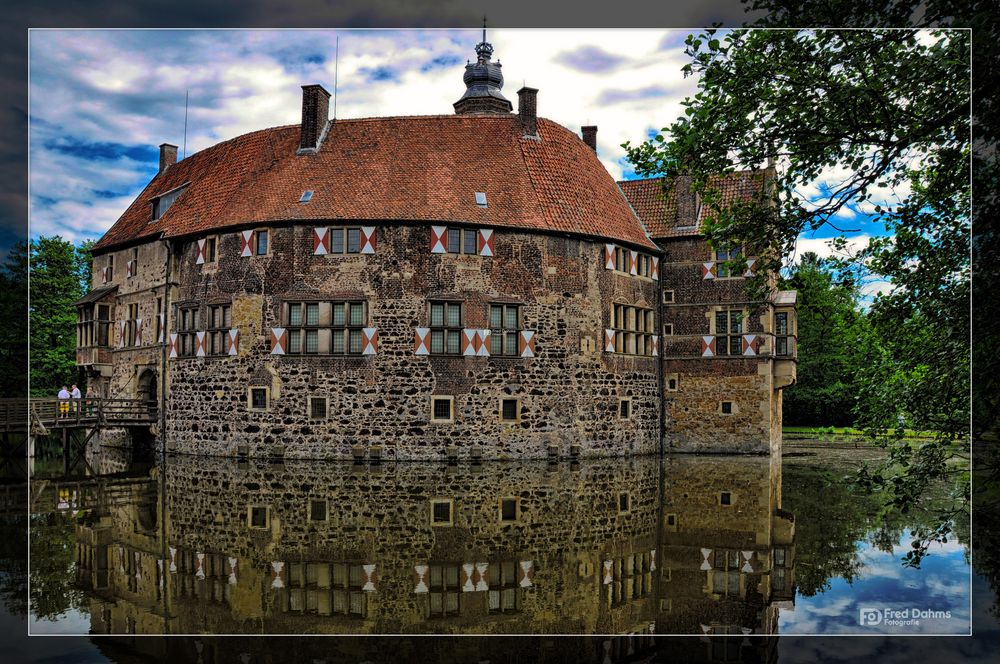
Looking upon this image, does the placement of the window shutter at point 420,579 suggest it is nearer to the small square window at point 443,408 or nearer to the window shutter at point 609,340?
the small square window at point 443,408

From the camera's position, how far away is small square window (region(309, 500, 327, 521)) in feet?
39.6

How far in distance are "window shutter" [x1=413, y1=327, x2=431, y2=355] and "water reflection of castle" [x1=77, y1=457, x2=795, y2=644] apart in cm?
626

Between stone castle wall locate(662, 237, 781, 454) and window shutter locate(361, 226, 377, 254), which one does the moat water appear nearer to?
window shutter locate(361, 226, 377, 254)

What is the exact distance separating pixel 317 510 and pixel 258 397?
10691 mm

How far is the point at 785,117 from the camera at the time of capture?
7371 mm

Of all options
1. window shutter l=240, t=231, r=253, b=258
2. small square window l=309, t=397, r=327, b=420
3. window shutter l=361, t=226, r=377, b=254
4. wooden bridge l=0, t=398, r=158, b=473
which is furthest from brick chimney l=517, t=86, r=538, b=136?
wooden bridge l=0, t=398, r=158, b=473

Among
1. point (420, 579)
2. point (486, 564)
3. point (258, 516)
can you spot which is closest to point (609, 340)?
point (258, 516)

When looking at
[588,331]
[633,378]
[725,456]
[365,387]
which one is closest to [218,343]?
[365,387]

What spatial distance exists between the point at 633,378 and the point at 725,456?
12.5 feet

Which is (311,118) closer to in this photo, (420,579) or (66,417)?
(66,417)

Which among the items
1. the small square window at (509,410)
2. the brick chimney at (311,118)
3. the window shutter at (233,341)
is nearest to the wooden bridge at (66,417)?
the window shutter at (233,341)

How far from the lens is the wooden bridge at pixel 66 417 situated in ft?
73.8

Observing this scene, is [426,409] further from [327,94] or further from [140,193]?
[140,193]

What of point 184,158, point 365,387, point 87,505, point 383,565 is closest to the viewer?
point 383,565
